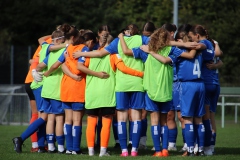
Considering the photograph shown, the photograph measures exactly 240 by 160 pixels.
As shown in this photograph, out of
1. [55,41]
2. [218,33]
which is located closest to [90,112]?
[55,41]

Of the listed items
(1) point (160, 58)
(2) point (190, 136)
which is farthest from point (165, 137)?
(1) point (160, 58)

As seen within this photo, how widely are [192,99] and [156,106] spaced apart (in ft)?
2.02

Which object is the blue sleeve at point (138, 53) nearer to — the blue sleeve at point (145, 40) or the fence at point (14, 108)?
the blue sleeve at point (145, 40)

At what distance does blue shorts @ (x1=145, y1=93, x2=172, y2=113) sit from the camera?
12242 mm

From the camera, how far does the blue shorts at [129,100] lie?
40.3 feet

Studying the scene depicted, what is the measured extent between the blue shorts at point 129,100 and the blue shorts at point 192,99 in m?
0.70

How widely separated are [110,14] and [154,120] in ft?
100

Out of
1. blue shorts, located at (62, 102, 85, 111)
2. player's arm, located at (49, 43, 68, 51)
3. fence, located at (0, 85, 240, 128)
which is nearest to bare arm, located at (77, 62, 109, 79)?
blue shorts, located at (62, 102, 85, 111)

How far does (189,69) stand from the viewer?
12.3 metres

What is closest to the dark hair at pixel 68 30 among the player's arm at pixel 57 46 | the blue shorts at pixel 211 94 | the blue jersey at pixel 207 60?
the player's arm at pixel 57 46

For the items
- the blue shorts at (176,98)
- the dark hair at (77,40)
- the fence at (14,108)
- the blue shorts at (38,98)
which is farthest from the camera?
the fence at (14,108)

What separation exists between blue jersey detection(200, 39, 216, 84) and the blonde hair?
0.74 metres

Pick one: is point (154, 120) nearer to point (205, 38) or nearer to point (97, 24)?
point (205, 38)

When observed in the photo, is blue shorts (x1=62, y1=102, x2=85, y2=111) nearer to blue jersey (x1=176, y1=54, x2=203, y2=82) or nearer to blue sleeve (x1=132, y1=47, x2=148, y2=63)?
blue sleeve (x1=132, y1=47, x2=148, y2=63)
